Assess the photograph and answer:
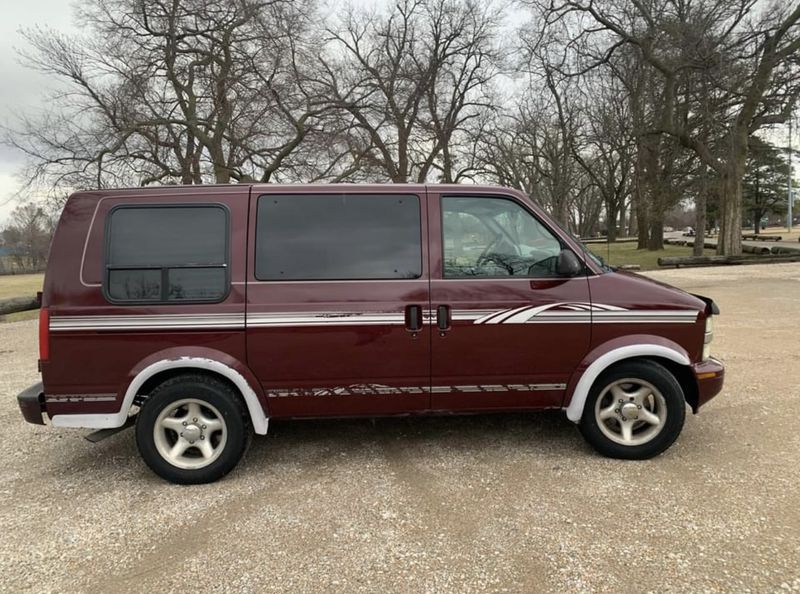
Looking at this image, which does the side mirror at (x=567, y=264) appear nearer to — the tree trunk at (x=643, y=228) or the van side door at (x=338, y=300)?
the van side door at (x=338, y=300)

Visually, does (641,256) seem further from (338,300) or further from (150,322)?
(150,322)

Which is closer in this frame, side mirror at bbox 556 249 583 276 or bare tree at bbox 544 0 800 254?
side mirror at bbox 556 249 583 276

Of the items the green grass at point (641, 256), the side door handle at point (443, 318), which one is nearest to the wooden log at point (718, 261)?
the green grass at point (641, 256)

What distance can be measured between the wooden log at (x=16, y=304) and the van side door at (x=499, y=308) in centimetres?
1170

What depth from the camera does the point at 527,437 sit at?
4.05m

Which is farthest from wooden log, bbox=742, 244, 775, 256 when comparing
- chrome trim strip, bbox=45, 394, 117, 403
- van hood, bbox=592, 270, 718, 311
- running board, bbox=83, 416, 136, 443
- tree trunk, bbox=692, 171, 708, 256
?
chrome trim strip, bbox=45, 394, 117, 403

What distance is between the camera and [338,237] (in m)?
3.49

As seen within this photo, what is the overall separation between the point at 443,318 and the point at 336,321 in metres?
0.72

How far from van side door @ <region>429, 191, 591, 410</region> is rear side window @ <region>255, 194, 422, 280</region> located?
193 millimetres

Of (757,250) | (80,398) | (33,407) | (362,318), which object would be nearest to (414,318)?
(362,318)

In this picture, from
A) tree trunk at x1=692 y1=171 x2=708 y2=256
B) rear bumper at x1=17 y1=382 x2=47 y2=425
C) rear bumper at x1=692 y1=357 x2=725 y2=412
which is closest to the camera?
rear bumper at x1=17 y1=382 x2=47 y2=425

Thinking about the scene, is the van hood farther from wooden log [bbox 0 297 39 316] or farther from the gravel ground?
wooden log [bbox 0 297 39 316]

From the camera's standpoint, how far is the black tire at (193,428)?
3359 millimetres

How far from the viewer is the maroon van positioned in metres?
3.33
